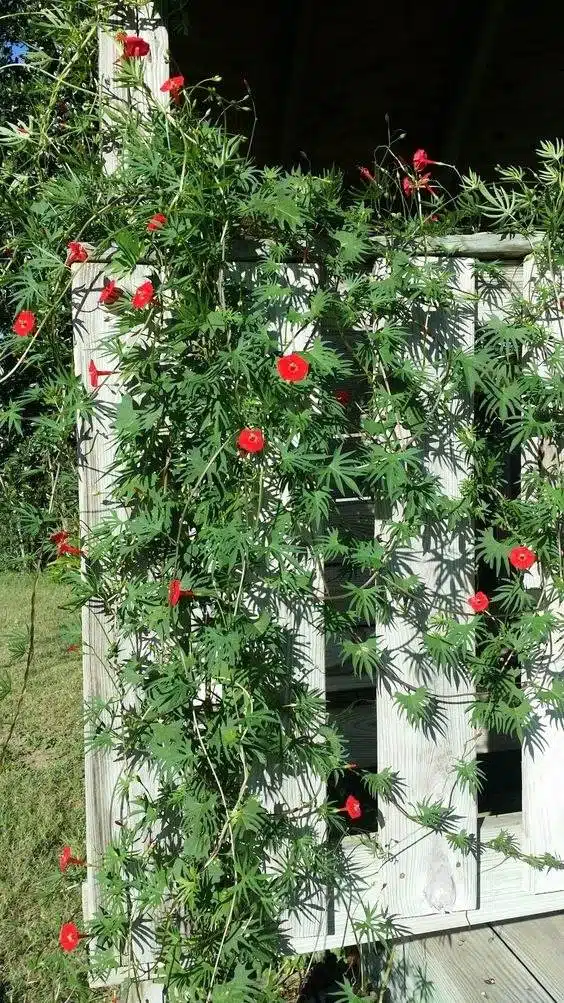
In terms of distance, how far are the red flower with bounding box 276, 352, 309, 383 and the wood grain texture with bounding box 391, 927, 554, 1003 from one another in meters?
1.35

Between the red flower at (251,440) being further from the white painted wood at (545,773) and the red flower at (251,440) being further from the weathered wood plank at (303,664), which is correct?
the white painted wood at (545,773)

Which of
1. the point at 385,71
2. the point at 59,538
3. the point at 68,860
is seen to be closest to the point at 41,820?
the point at 68,860

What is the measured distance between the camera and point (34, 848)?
3.02 meters

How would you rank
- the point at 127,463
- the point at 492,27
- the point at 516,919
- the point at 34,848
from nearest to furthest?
1. the point at 127,463
2. the point at 516,919
3. the point at 34,848
4. the point at 492,27

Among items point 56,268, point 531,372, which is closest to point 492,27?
point 531,372

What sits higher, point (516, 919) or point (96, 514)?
point (96, 514)

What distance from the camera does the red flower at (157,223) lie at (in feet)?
5.05

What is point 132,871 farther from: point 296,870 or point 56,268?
point 56,268

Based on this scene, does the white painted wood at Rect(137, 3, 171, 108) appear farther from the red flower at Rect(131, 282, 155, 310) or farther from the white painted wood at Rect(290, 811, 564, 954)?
the white painted wood at Rect(290, 811, 564, 954)

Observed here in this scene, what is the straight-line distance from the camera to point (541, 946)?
6.50 ft

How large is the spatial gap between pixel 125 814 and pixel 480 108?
160 inches

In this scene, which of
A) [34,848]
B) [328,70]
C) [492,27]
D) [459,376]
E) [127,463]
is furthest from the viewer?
[328,70]

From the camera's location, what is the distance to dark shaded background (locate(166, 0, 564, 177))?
3918mm

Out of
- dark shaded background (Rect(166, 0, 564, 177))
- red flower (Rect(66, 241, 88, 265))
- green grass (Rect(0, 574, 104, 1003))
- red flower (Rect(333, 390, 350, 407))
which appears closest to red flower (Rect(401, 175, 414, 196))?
red flower (Rect(333, 390, 350, 407))
